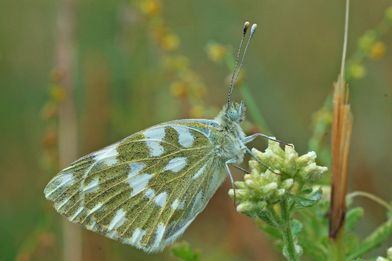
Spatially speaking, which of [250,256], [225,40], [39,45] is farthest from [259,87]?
[39,45]

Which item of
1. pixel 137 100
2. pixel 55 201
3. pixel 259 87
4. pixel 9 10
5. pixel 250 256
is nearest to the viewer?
pixel 55 201

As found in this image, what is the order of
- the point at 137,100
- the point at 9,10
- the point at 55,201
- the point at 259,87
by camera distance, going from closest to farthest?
the point at 55,201 → the point at 137,100 → the point at 259,87 → the point at 9,10

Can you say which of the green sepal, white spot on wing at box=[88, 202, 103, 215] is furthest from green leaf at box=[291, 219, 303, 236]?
white spot on wing at box=[88, 202, 103, 215]

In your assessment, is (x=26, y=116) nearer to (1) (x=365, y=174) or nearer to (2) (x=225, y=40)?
(2) (x=225, y=40)

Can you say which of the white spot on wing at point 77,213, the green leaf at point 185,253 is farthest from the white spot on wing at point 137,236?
the green leaf at point 185,253

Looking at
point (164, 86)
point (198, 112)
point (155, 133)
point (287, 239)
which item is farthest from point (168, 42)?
point (287, 239)

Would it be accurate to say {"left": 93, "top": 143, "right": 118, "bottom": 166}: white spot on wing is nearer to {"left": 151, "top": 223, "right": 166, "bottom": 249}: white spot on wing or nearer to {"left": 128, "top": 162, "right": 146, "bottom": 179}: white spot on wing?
{"left": 128, "top": 162, "right": 146, "bottom": 179}: white spot on wing

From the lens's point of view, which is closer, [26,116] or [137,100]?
[137,100]
